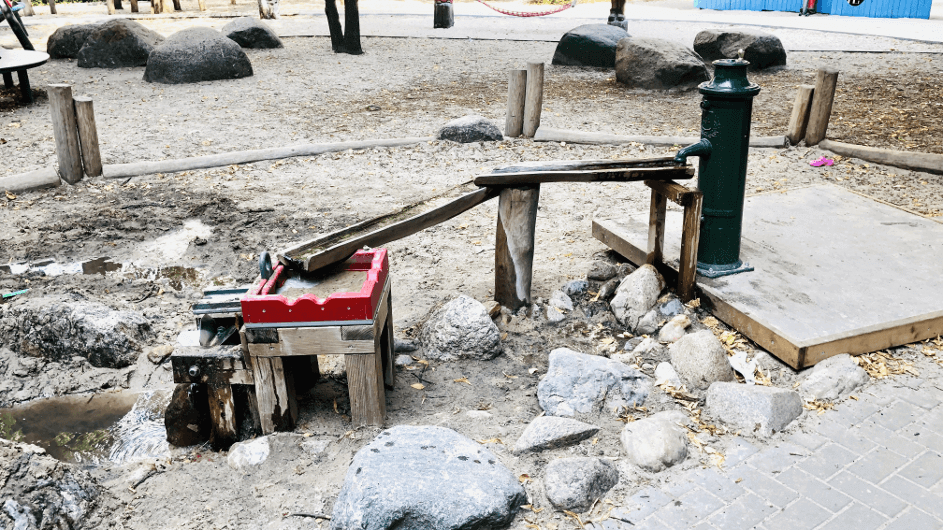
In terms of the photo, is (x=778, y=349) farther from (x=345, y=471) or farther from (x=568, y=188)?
(x=568, y=188)

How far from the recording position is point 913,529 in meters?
2.77

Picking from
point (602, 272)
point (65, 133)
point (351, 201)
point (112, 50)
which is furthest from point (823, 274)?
point (112, 50)

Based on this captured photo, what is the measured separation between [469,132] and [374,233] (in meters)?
4.79

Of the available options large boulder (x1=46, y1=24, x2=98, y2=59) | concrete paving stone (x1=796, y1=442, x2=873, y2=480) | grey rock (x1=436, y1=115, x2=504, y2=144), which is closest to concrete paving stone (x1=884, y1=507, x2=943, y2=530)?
concrete paving stone (x1=796, y1=442, x2=873, y2=480)

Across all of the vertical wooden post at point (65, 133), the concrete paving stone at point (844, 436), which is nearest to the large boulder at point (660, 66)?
the vertical wooden post at point (65, 133)

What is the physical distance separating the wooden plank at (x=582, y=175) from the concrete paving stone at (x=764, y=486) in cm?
167

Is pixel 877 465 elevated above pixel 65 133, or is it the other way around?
pixel 65 133

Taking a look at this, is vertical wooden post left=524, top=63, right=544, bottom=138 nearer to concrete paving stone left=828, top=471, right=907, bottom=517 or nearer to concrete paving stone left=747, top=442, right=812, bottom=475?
concrete paving stone left=747, top=442, right=812, bottom=475

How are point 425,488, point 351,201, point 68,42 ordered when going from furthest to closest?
point 68,42 < point 351,201 < point 425,488

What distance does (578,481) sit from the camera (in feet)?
9.71

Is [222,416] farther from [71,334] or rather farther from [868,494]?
[868,494]

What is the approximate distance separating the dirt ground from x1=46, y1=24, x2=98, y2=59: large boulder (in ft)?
A: 2.37

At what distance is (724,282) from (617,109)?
6134mm

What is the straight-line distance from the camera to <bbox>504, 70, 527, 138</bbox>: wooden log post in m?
8.30
